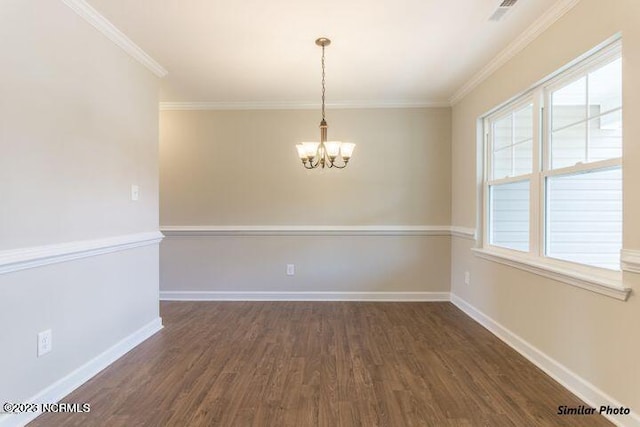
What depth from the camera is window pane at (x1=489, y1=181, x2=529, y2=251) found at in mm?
2756

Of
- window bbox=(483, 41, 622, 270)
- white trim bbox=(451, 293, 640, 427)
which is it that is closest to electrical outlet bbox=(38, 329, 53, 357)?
white trim bbox=(451, 293, 640, 427)

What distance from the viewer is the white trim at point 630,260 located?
1.66 m

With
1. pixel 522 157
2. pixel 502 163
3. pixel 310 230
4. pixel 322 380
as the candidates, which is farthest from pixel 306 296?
pixel 522 157

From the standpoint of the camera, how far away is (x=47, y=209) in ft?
6.29

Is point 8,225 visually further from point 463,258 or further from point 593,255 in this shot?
point 463,258

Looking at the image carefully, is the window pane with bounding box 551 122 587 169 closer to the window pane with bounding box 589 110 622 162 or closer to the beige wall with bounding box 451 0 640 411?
the window pane with bounding box 589 110 622 162

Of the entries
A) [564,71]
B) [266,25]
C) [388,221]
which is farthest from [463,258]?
[266,25]

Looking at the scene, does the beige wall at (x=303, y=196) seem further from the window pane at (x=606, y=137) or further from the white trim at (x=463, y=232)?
the window pane at (x=606, y=137)

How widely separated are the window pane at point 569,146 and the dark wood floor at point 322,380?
1467 mm

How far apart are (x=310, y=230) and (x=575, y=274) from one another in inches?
106

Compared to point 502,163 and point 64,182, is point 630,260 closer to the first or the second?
point 502,163

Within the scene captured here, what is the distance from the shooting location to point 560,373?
86.0 inches

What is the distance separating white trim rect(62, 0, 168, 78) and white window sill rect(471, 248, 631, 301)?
11.5ft

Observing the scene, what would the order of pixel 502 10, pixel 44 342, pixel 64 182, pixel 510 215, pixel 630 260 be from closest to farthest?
pixel 630 260 < pixel 44 342 < pixel 64 182 < pixel 502 10 < pixel 510 215
